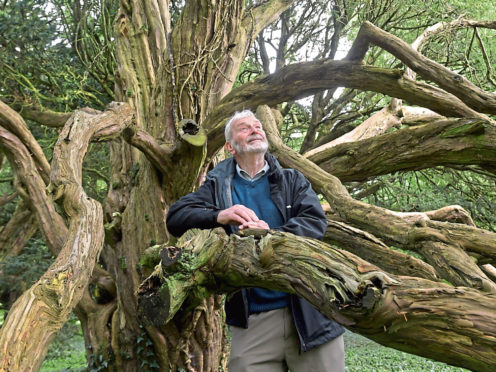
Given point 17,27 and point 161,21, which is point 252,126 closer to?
point 161,21

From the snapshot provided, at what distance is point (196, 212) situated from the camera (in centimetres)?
271

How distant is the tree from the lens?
1.89 m

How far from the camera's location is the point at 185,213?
9.04ft

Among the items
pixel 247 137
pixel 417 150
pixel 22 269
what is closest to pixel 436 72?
pixel 417 150

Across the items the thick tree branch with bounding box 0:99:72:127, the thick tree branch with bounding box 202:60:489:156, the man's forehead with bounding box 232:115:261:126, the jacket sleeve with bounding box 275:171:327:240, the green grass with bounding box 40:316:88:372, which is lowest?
the green grass with bounding box 40:316:88:372

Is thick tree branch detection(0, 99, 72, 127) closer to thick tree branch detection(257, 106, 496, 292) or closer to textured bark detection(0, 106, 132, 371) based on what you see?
textured bark detection(0, 106, 132, 371)

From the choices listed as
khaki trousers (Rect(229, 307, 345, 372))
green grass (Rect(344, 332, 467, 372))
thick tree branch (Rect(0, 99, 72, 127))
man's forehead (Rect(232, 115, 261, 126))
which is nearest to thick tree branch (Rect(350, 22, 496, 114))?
man's forehead (Rect(232, 115, 261, 126))

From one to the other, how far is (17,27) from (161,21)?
2070 millimetres

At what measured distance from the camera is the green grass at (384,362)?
8.53 m

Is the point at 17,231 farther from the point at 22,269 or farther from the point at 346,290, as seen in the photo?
the point at 346,290

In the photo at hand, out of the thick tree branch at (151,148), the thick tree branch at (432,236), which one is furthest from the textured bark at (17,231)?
the thick tree branch at (432,236)

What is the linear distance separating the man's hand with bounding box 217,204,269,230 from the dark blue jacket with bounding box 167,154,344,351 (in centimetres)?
9

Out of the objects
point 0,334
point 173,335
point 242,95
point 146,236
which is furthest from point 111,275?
point 0,334

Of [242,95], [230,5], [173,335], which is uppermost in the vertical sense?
[230,5]
